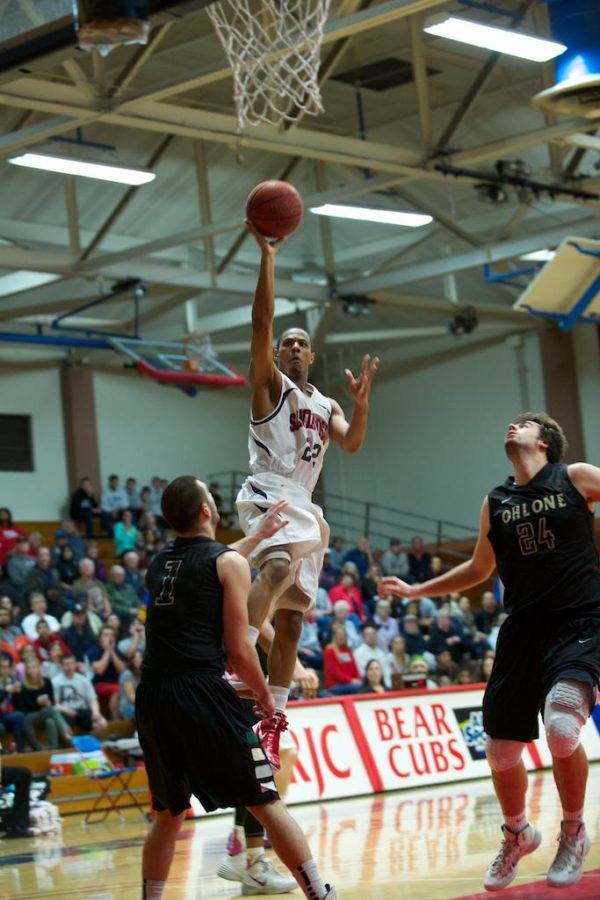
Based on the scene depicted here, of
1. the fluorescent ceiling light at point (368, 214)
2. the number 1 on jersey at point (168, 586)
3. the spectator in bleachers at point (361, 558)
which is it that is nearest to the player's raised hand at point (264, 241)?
the number 1 on jersey at point (168, 586)

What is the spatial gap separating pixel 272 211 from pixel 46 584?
13481mm

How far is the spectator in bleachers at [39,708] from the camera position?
15641mm

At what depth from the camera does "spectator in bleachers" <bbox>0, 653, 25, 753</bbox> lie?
50.7 feet

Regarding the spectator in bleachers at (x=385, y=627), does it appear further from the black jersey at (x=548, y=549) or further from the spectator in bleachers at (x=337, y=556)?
the black jersey at (x=548, y=549)

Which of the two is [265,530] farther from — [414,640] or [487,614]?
[487,614]

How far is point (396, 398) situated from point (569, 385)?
421 cm

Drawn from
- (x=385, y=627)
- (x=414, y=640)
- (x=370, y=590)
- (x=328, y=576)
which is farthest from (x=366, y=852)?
(x=328, y=576)

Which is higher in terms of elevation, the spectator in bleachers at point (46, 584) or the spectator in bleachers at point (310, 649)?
the spectator in bleachers at point (46, 584)

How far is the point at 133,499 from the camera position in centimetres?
2522

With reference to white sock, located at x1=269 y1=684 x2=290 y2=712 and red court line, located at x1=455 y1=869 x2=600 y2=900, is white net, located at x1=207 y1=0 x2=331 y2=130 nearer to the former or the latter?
white sock, located at x1=269 y1=684 x2=290 y2=712

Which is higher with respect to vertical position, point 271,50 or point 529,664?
point 271,50

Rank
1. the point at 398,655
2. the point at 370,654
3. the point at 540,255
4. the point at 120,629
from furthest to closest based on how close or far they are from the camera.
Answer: the point at 540,255 → the point at 398,655 → the point at 120,629 → the point at 370,654

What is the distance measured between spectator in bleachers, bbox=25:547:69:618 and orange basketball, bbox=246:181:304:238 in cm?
1290

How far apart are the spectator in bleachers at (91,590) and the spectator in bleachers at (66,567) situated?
13 centimetres
